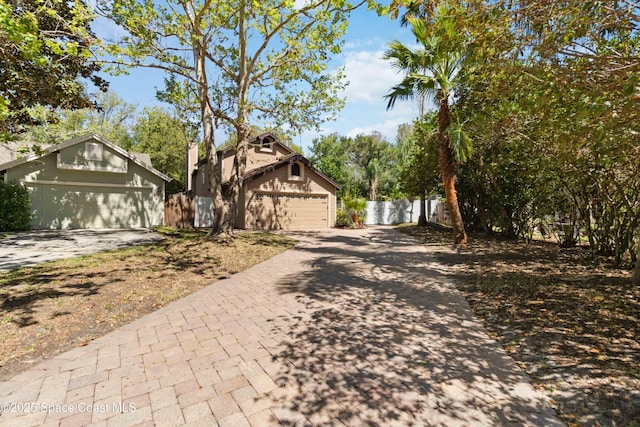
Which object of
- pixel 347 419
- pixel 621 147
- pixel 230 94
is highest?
pixel 230 94

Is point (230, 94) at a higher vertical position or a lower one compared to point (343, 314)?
higher

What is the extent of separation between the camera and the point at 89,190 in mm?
15953

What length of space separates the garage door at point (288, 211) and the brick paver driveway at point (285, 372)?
1277 cm

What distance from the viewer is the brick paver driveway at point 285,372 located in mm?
2564

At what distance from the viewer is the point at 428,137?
14289 millimetres

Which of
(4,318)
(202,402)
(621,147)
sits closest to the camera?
A: (202,402)

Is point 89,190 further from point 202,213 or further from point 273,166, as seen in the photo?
point 273,166

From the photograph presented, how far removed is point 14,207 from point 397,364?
58.7ft

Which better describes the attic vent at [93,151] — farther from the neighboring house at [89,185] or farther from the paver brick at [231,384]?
the paver brick at [231,384]

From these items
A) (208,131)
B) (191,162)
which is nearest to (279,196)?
(208,131)

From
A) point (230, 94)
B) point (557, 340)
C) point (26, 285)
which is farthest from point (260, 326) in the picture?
point (230, 94)

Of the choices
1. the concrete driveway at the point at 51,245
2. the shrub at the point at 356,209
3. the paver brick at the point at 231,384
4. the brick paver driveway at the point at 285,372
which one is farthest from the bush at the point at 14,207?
the shrub at the point at 356,209

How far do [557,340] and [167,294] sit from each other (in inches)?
239

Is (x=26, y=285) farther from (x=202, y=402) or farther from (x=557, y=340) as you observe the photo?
(x=557, y=340)
